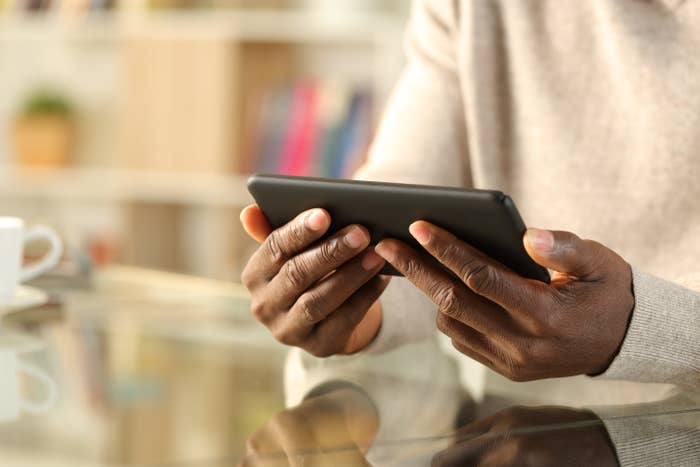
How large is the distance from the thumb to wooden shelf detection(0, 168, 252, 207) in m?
2.54

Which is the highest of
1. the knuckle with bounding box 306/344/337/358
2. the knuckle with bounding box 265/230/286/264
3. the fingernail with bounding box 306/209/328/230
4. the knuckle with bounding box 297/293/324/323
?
the fingernail with bounding box 306/209/328/230

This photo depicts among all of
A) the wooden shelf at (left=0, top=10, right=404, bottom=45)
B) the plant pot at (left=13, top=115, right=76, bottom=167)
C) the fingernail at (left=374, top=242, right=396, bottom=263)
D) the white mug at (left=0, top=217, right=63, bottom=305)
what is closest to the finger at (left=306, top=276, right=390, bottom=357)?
the fingernail at (left=374, top=242, right=396, bottom=263)

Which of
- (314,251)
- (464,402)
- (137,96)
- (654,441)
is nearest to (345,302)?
(314,251)

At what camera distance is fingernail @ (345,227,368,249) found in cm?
76

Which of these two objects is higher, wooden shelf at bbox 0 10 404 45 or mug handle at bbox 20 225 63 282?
mug handle at bbox 20 225 63 282

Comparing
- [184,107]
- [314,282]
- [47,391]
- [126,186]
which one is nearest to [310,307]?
[314,282]

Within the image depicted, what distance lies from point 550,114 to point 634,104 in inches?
4.2

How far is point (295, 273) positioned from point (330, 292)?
3 centimetres

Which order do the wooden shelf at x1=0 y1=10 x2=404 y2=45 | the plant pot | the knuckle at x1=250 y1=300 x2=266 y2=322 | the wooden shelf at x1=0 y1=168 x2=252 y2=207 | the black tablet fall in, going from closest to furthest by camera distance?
the black tablet → the knuckle at x1=250 y1=300 x2=266 y2=322 → the wooden shelf at x1=0 y1=10 x2=404 y2=45 → the wooden shelf at x1=0 y1=168 x2=252 y2=207 → the plant pot

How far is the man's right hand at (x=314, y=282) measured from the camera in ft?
2.57

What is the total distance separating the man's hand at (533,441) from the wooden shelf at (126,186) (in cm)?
259

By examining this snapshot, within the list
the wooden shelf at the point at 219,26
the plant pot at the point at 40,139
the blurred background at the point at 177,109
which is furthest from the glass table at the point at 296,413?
the plant pot at the point at 40,139

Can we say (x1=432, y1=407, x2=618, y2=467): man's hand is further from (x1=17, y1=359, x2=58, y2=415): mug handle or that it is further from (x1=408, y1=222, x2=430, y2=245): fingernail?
(x1=17, y1=359, x2=58, y2=415): mug handle

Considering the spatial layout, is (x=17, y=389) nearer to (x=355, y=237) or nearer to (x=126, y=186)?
(x=355, y=237)
